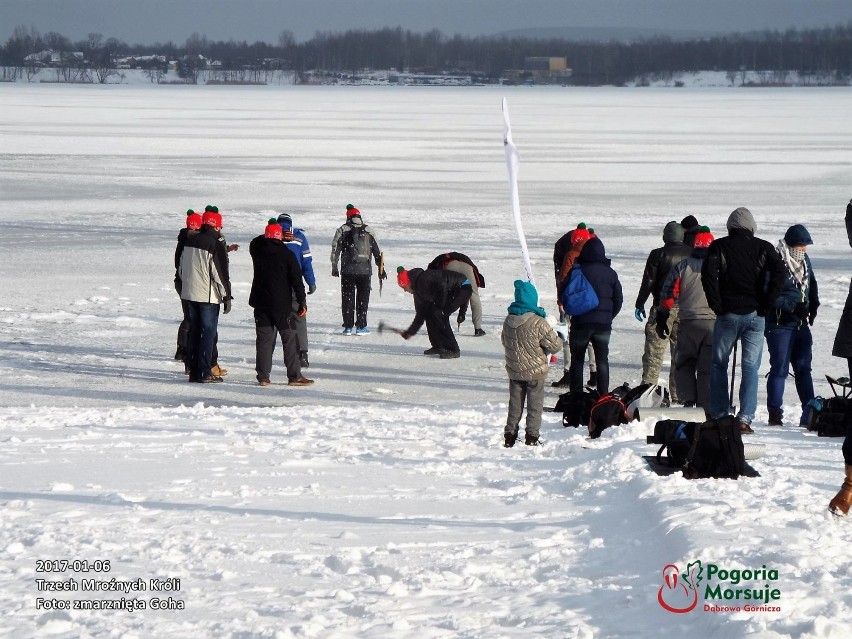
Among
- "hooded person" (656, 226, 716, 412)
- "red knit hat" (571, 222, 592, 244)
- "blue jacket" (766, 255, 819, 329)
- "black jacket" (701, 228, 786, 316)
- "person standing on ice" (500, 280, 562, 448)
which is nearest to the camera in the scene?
"person standing on ice" (500, 280, 562, 448)

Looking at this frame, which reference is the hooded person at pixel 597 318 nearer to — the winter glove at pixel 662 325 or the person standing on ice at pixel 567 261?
the person standing on ice at pixel 567 261

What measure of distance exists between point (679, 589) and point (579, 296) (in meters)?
4.55

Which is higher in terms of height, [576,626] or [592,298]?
[592,298]

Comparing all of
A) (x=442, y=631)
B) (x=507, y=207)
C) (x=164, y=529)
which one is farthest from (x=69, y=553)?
(x=507, y=207)

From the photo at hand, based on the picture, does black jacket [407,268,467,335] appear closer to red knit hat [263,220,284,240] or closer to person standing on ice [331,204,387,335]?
person standing on ice [331,204,387,335]

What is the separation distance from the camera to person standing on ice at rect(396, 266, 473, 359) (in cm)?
1057

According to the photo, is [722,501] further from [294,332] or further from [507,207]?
[507,207]

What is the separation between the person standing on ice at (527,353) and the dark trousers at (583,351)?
65.2 inches

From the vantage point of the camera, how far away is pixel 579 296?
8422 mm

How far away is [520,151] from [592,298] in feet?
105

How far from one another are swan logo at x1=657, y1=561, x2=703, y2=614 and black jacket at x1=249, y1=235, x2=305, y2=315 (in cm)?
574

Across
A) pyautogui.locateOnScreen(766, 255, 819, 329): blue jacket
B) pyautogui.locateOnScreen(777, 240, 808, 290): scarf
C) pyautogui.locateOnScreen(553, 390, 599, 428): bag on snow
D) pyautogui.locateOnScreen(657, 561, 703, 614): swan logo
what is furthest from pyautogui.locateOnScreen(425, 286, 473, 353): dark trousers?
pyautogui.locateOnScreen(657, 561, 703, 614): swan logo

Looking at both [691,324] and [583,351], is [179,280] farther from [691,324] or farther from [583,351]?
[691,324]

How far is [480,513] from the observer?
210 inches
